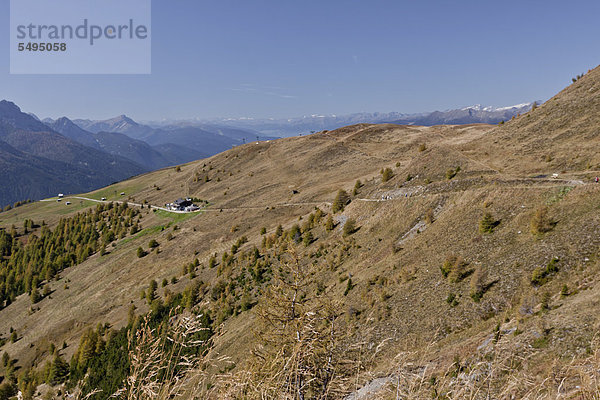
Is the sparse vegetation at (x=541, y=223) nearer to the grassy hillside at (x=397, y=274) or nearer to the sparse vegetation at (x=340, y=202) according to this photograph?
the grassy hillside at (x=397, y=274)

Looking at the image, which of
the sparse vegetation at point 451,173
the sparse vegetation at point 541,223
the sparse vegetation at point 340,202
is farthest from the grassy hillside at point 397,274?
the sparse vegetation at point 340,202

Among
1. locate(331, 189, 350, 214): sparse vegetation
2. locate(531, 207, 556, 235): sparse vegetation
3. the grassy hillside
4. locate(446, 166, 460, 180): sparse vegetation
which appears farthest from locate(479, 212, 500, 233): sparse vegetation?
locate(331, 189, 350, 214): sparse vegetation

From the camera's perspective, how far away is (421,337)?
1934cm

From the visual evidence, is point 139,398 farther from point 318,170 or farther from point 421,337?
point 318,170

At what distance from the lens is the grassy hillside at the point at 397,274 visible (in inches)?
320

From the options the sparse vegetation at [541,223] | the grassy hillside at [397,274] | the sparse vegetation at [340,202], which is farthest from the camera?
the sparse vegetation at [340,202]

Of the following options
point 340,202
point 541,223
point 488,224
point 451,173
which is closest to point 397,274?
point 488,224

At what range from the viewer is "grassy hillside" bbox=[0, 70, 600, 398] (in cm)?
814

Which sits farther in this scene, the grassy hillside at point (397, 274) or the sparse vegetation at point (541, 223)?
the sparse vegetation at point (541, 223)

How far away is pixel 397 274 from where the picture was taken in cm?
2711

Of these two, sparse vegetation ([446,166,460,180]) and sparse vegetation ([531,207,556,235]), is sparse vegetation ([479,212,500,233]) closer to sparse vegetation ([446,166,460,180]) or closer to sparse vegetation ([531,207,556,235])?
sparse vegetation ([531,207,556,235])

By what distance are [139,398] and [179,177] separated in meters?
141

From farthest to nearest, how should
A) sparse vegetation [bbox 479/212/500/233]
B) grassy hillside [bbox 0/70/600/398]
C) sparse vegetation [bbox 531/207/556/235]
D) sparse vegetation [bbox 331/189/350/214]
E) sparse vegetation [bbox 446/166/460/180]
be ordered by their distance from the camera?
1. sparse vegetation [bbox 331/189/350/214]
2. sparse vegetation [bbox 446/166/460/180]
3. sparse vegetation [bbox 479/212/500/233]
4. sparse vegetation [bbox 531/207/556/235]
5. grassy hillside [bbox 0/70/600/398]

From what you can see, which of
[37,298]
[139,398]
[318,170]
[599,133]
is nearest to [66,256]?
[37,298]
